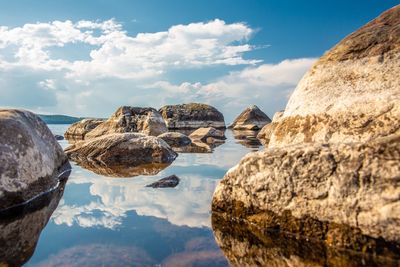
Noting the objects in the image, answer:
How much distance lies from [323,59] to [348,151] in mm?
3670

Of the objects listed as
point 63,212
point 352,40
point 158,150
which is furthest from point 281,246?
point 158,150

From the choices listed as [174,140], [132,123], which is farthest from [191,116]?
[174,140]

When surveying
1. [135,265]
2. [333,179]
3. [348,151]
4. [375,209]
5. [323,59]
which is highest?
[323,59]

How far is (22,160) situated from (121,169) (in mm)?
3898

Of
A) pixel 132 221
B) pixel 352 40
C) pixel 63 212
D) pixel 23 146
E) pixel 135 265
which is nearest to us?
pixel 135 265

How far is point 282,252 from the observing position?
3816mm

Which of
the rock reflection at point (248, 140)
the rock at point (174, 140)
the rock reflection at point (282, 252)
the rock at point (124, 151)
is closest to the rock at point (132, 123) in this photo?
the rock at point (174, 140)

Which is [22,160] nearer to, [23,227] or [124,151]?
[23,227]

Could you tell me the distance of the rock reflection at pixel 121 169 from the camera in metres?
8.98

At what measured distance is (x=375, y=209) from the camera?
12.1ft

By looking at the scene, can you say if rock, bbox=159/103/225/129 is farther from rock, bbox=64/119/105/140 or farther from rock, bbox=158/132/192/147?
rock, bbox=158/132/192/147

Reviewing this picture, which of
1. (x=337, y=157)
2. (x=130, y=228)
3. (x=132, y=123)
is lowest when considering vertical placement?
(x=130, y=228)

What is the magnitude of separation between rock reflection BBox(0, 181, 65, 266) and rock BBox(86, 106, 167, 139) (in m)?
18.0

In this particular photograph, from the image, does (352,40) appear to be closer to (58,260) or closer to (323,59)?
(323,59)
